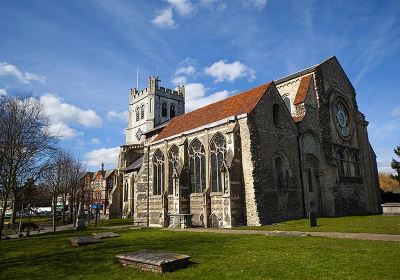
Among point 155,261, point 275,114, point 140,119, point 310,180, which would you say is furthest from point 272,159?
point 140,119

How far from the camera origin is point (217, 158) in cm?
2314

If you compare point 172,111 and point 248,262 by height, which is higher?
point 172,111

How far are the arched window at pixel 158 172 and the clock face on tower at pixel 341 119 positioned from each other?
18.0 m

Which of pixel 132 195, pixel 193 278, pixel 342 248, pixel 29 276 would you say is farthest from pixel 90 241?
pixel 132 195

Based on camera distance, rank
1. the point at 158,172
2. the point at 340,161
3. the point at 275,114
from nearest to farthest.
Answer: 1. the point at 275,114
2. the point at 158,172
3. the point at 340,161

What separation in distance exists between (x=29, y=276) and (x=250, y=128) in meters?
15.7

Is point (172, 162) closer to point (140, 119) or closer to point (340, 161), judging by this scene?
point (340, 161)

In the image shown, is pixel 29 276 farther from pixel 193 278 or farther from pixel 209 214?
pixel 209 214

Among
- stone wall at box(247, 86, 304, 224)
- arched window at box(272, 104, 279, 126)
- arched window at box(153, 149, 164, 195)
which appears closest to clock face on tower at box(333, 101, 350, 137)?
stone wall at box(247, 86, 304, 224)

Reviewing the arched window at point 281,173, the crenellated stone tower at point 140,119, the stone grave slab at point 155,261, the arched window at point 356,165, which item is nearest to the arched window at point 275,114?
the arched window at point 281,173

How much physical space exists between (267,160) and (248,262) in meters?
13.8

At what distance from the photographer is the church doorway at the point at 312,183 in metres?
25.4

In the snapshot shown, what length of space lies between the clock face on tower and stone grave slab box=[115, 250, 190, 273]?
26.6 metres

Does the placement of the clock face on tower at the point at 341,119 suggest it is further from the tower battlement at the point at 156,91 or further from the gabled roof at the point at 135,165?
the tower battlement at the point at 156,91
